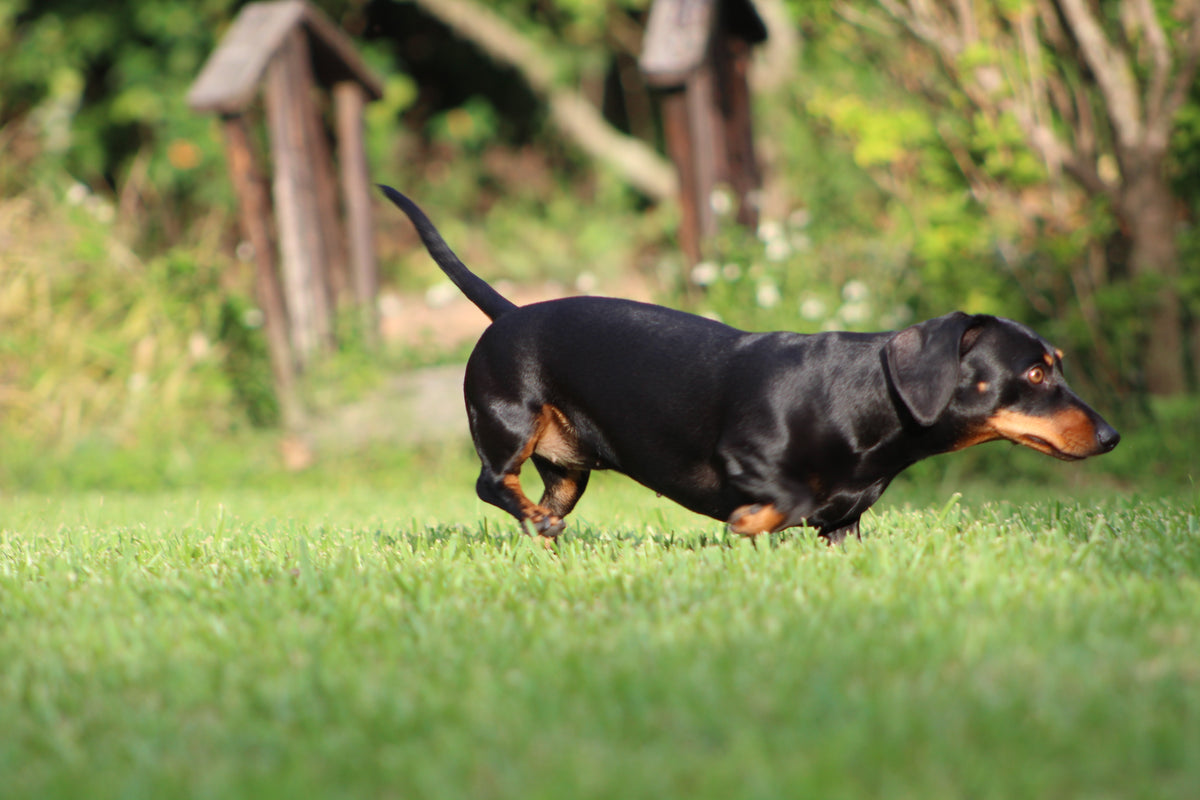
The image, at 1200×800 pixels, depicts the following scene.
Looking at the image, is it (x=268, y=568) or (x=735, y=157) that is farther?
(x=735, y=157)

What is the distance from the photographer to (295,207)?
8.14 m

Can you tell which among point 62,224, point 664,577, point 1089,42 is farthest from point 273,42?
point 664,577

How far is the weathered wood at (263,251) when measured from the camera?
7824 millimetres

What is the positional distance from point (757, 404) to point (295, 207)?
5450 mm

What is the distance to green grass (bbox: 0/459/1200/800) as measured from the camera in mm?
1848

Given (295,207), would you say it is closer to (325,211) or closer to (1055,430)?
(325,211)

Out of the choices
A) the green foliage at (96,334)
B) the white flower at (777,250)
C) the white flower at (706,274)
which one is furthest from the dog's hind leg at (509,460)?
the green foliage at (96,334)

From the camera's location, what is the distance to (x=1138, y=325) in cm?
647

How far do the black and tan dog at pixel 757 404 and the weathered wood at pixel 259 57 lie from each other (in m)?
4.51

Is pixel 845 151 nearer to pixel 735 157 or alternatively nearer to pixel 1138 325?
pixel 735 157

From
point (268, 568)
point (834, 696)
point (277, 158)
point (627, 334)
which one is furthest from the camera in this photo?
point (277, 158)

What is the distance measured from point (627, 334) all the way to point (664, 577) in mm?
945

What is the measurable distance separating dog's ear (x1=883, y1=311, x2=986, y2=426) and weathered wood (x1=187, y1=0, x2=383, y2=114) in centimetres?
554

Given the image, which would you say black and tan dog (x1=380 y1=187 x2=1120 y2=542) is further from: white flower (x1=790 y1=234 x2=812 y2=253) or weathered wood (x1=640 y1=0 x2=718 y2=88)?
white flower (x1=790 y1=234 x2=812 y2=253)
